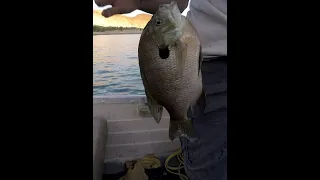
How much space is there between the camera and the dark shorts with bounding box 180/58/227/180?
1599 millimetres

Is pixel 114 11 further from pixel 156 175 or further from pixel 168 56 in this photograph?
pixel 156 175

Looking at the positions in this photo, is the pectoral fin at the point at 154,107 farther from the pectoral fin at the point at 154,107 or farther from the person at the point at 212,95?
the person at the point at 212,95

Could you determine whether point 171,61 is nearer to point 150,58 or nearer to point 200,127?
point 150,58

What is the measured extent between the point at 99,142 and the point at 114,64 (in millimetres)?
2294

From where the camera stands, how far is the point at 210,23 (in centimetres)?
154

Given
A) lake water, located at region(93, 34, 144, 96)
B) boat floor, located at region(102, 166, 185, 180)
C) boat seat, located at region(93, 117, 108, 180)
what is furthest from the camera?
lake water, located at region(93, 34, 144, 96)

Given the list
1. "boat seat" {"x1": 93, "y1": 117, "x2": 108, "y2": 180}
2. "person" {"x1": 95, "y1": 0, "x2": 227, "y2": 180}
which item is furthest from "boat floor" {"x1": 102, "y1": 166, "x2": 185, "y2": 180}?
"person" {"x1": 95, "y1": 0, "x2": 227, "y2": 180}

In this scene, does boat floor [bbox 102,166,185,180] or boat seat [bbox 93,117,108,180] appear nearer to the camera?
boat seat [bbox 93,117,108,180]

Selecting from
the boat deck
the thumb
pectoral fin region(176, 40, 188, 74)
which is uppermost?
the thumb

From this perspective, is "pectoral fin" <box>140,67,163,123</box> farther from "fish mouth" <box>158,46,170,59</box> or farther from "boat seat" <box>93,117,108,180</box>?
"boat seat" <box>93,117,108,180</box>

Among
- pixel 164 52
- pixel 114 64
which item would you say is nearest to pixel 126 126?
pixel 114 64

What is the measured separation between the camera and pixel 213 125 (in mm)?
1632
